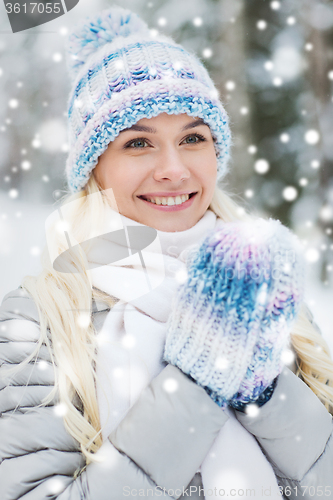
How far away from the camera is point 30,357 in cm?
85

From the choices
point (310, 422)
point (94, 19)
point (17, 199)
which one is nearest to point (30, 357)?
point (310, 422)

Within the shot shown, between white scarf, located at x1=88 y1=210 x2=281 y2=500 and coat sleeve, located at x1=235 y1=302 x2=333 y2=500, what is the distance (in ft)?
0.14

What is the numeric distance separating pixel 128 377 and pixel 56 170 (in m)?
1.70

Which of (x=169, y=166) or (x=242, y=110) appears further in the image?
(x=242, y=110)

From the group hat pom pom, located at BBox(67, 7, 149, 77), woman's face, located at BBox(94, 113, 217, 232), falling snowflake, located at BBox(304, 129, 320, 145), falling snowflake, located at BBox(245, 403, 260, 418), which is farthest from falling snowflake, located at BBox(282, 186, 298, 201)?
falling snowflake, located at BBox(245, 403, 260, 418)

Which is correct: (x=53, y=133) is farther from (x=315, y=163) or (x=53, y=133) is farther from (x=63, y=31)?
(x=315, y=163)

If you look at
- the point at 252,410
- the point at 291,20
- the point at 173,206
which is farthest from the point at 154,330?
the point at 291,20

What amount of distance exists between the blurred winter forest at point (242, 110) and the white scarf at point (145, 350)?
1181 millimetres

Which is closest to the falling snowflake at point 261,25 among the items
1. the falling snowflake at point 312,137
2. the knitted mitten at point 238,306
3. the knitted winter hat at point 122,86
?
the falling snowflake at point 312,137

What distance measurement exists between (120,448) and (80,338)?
29 cm

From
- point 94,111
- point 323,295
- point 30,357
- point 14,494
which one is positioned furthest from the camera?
point 323,295

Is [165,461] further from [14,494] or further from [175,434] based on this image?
[14,494]

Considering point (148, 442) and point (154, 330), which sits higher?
point (154, 330)

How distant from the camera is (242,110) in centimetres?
232
